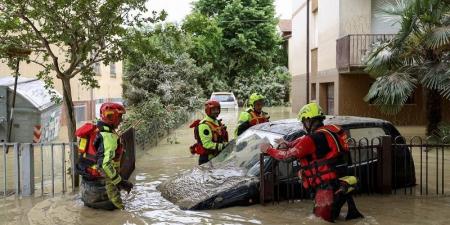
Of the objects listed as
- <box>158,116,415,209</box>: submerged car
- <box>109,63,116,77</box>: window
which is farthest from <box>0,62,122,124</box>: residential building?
<box>158,116,415,209</box>: submerged car

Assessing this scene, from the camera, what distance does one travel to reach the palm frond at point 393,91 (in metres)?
13.2

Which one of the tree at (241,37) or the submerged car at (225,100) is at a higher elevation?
the tree at (241,37)

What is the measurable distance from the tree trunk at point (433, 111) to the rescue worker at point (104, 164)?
10693 mm

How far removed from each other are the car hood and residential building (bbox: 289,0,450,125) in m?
11.1

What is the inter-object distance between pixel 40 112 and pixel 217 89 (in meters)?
26.7

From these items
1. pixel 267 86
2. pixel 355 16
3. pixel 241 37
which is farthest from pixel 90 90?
pixel 267 86

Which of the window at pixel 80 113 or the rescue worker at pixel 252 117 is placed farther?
the window at pixel 80 113

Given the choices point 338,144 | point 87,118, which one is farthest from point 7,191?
point 87,118

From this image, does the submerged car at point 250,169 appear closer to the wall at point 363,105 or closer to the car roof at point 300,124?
the car roof at point 300,124

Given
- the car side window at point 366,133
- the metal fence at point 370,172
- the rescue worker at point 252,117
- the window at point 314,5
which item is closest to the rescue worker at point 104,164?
the metal fence at point 370,172

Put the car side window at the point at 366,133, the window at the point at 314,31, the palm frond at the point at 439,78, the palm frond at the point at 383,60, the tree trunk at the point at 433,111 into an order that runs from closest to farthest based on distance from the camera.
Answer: the car side window at the point at 366,133, the palm frond at the point at 439,78, the palm frond at the point at 383,60, the tree trunk at the point at 433,111, the window at the point at 314,31

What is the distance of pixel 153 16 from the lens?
869cm

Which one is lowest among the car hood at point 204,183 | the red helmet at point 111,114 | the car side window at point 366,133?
the car hood at point 204,183

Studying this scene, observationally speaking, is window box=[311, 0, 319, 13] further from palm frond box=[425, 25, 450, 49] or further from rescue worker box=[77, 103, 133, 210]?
rescue worker box=[77, 103, 133, 210]
